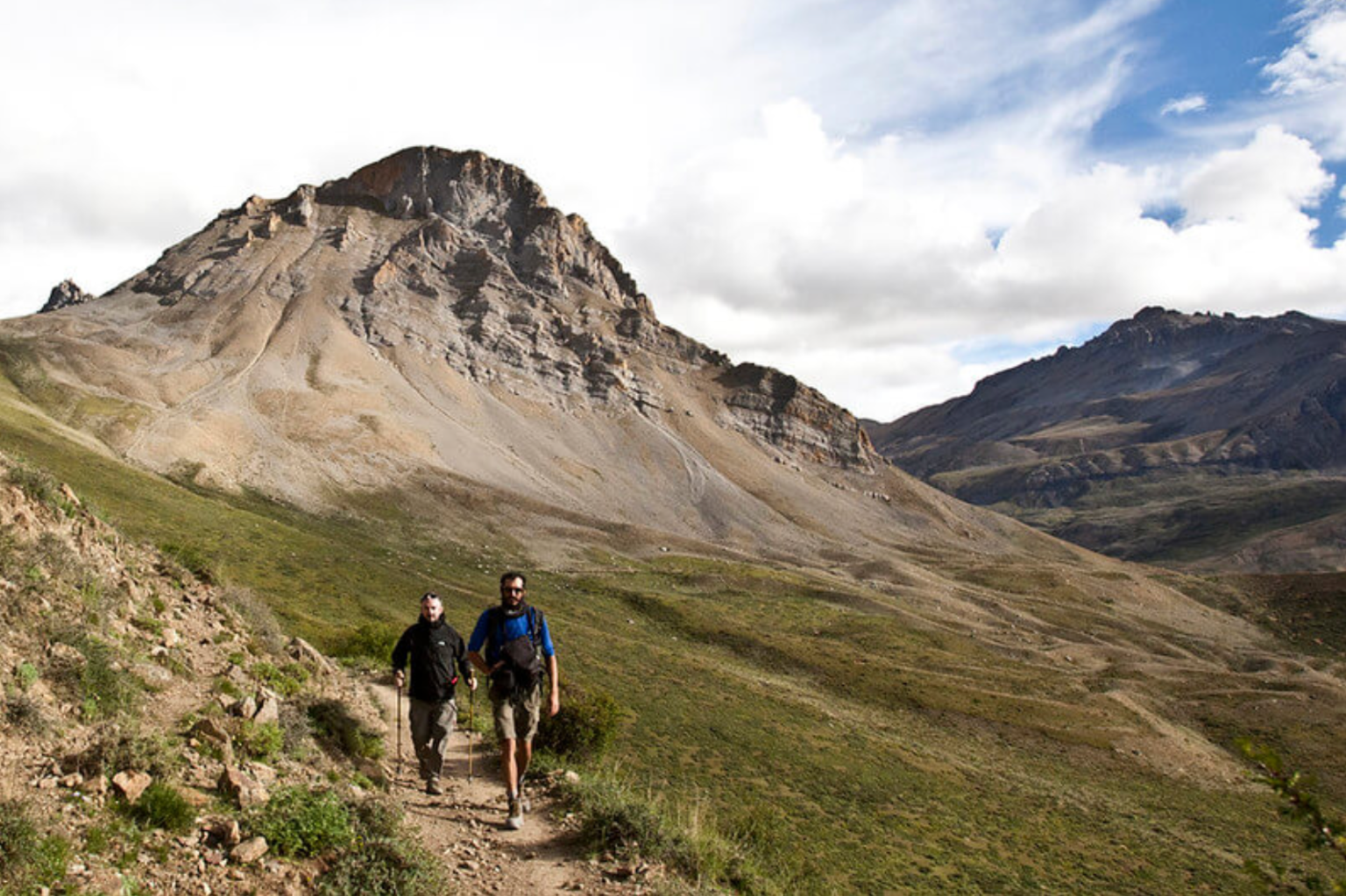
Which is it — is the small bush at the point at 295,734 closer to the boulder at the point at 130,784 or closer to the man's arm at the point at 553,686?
the boulder at the point at 130,784

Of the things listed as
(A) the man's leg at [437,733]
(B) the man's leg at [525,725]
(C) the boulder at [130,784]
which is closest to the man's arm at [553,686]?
(B) the man's leg at [525,725]

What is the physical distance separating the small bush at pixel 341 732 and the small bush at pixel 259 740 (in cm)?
139

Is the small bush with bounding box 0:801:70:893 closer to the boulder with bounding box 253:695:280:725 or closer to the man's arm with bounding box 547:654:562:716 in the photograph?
the boulder with bounding box 253:695:280:725

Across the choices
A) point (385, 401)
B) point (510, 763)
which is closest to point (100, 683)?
point (510, 763)

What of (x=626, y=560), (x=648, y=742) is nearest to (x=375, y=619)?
(x=648, y=742)

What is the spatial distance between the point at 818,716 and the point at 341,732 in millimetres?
43458

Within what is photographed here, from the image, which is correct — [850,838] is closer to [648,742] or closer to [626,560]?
[648,742]

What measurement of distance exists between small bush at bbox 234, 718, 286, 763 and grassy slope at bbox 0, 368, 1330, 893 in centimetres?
708

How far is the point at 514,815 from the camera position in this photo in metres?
11.4

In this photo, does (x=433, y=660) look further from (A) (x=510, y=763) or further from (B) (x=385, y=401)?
(B) (x=385, y=401)

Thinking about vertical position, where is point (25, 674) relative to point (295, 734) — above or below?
above

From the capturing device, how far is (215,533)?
63.4 metres

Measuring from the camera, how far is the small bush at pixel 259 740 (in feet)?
35.6

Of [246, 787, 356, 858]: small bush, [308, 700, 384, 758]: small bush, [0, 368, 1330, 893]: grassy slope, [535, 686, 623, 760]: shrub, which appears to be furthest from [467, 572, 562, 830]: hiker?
[535, 686, 623, 760]: shrub
